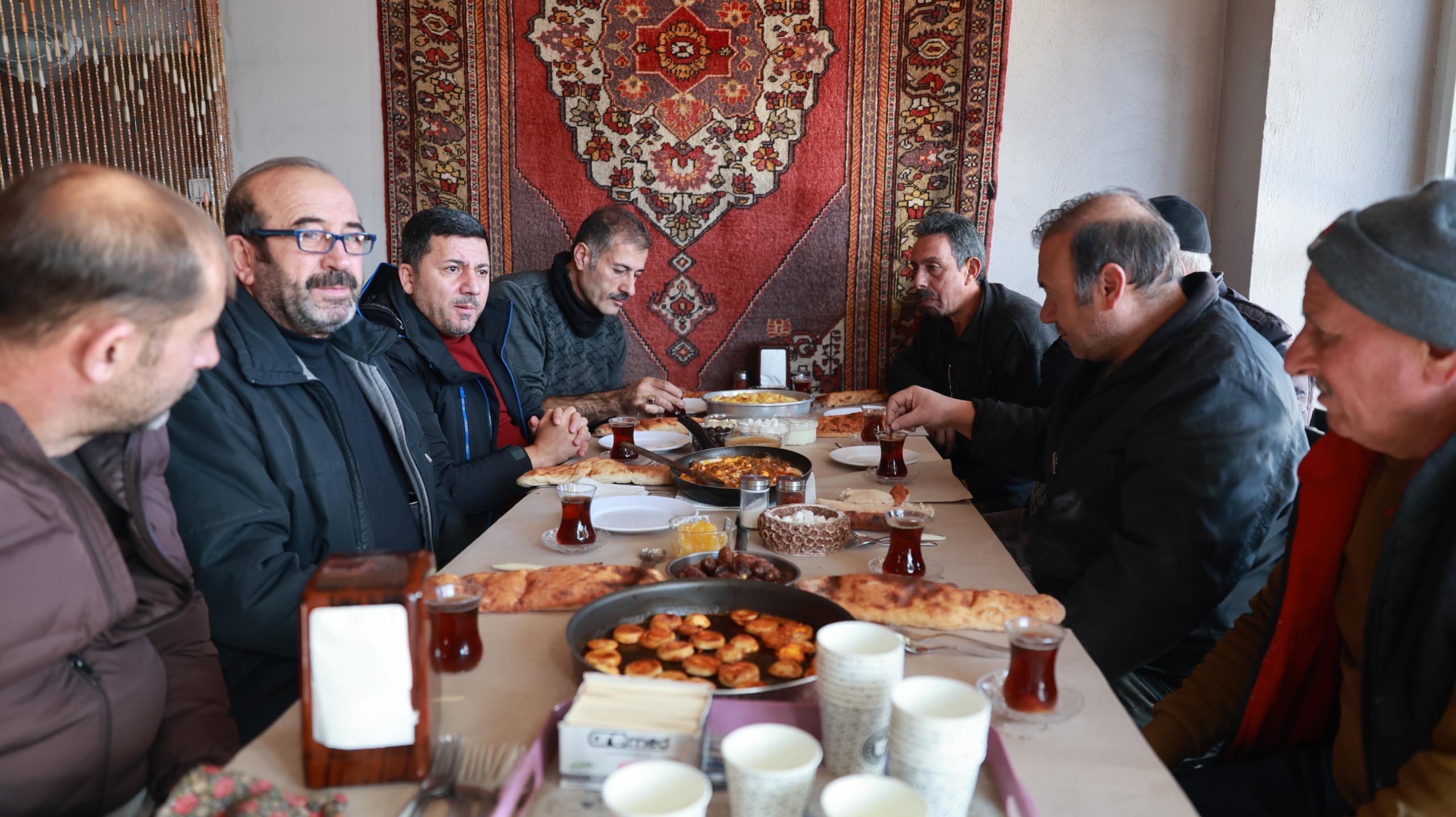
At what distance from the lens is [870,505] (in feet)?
6.86

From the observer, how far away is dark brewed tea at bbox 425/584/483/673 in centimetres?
125

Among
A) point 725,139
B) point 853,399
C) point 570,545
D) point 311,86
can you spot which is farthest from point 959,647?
point 311,86

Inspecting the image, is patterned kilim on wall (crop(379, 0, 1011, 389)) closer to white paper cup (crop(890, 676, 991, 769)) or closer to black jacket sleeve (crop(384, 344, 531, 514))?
black jacket sleeve (crop(384, 344, 531, 514))

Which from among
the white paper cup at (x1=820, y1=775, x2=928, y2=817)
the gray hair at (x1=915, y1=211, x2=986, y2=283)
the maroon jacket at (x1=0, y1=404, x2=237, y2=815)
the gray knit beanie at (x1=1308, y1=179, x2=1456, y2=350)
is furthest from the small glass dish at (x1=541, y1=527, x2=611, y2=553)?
the gray hair at (x1=915, y1=211, x2=986, y2=283)

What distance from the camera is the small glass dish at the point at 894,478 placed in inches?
94.9

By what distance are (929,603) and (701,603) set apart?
1.22ft

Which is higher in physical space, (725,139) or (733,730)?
(725,139)

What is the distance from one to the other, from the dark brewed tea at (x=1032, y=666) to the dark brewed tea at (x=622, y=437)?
A: 154cm

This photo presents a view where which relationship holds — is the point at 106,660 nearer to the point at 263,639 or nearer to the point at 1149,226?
the point at 263,639

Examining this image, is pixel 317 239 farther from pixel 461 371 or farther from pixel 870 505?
pixel 870 505

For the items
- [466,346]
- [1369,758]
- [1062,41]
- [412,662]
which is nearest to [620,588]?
[412,662]

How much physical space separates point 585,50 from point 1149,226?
3178 mm

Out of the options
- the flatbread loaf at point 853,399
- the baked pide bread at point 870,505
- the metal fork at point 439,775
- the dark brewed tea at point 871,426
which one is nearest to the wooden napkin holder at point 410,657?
the metal fork at point 439,775

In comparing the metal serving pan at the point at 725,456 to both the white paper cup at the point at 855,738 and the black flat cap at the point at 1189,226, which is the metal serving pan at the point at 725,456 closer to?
the white paper cup at the point at 855,738
